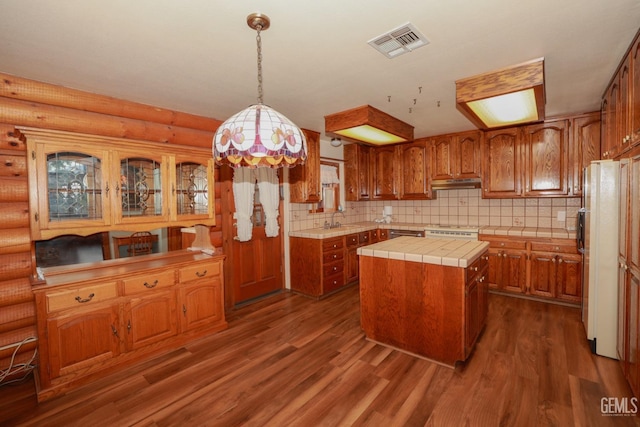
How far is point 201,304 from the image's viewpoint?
9.82ft

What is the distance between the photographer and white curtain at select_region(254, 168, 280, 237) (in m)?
4.03

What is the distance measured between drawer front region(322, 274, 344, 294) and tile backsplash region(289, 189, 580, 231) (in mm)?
923

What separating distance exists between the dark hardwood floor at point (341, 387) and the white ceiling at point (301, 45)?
241 centimetres

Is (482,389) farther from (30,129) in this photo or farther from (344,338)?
(30,129)

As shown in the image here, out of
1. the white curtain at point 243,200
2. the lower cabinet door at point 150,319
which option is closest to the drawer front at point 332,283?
the white curtain at point 243,200

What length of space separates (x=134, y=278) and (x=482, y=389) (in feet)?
9.61

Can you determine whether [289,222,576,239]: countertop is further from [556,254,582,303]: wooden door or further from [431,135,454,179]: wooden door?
[431,135,454,179]: wooden door

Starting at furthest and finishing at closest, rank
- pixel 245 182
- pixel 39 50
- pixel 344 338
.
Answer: pixel 245 182 → pixel 344 338 → pixel 39 50

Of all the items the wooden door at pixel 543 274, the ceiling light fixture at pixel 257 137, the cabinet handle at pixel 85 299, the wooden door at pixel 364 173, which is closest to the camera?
the ceiling light fixture at pixel 257 137

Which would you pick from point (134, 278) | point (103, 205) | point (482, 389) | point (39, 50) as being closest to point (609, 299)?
point (482, 389)

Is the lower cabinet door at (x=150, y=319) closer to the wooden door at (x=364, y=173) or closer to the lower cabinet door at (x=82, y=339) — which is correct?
the lower cabinet door at (x=82, y=339)

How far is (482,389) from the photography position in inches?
83.1

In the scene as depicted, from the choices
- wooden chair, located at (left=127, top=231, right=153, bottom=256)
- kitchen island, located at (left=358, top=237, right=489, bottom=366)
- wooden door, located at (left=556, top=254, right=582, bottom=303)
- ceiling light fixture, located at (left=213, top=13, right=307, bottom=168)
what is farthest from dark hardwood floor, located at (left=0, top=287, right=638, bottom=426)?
ceiling light fixture, located at (left=213, top=13, right=307, bottom=168)

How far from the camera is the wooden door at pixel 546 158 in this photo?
375 cm
